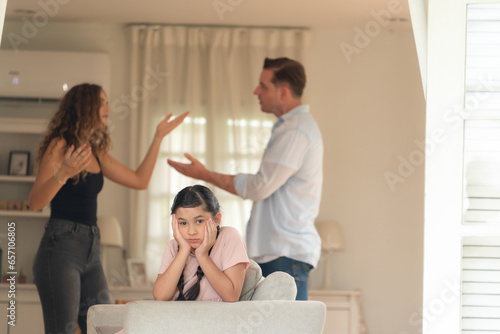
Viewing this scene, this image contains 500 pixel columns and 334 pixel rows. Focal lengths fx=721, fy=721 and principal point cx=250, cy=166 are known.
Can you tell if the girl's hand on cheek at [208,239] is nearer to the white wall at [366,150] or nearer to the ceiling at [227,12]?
the ceiling at [227,12]

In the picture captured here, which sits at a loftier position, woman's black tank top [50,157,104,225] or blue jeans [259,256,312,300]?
woman's black tank top [50,157,104,225]

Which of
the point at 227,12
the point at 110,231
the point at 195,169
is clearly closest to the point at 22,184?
the point at 110,231

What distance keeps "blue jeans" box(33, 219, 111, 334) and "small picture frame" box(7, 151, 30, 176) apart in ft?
8.79

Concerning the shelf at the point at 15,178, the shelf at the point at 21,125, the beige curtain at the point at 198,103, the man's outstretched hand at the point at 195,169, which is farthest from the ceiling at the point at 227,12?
the man's outstretched hand at the point at 195,169

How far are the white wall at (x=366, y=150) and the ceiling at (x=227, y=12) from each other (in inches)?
8.0

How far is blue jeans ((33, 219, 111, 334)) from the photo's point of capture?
323cm

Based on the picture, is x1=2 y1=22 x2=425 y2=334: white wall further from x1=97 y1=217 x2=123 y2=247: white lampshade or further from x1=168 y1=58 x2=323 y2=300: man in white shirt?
x1=168 y1=58 x2=323 y2=300: man in white shirt

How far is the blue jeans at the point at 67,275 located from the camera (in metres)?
3.23

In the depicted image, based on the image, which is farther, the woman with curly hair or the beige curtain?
the beige curtain

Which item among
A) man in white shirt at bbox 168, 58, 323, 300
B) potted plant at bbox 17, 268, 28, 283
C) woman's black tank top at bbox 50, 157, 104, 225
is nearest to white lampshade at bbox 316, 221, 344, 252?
man in white shirt at bbox 168, 58, 323, 300

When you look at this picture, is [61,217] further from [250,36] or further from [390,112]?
[390,112]

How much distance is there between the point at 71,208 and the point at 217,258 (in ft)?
3.36

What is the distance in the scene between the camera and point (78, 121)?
349cm

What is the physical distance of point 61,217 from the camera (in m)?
3.34
